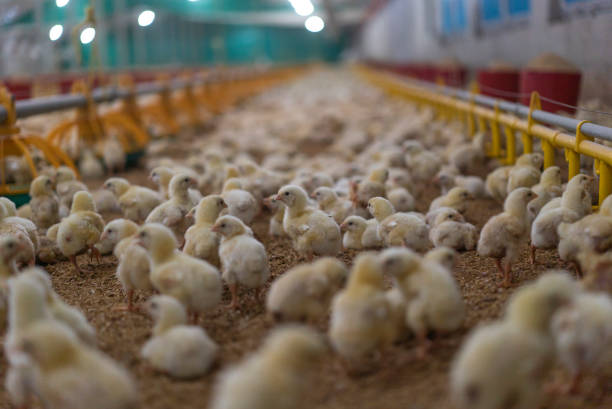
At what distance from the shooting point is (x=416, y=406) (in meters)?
2.22

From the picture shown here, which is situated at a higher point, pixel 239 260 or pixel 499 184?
pixel 239 260

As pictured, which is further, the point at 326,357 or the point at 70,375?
the point at 326,357

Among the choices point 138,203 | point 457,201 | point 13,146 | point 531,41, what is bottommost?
point 457,201

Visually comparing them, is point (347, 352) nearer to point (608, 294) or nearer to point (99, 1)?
point (608, 294)

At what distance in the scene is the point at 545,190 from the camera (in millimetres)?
4031

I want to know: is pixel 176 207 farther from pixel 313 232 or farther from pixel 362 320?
pixel 362 320

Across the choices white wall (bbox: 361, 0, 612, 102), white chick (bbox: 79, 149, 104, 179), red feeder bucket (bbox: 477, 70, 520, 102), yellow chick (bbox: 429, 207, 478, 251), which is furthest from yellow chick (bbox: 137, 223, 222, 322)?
white wall (bbox: 361, 0, 612, 102)

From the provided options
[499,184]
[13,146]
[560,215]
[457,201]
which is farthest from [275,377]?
[13,146]

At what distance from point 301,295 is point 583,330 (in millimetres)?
1011

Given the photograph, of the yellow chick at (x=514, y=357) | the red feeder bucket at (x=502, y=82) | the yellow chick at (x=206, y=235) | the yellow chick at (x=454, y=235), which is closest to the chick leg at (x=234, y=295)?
the yellow chick at (x=206, y=235)

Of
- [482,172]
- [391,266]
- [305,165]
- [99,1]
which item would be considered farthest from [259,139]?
[99,1]

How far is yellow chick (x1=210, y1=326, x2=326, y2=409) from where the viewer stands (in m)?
1.84

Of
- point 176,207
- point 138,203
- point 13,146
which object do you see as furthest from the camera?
point 13,146

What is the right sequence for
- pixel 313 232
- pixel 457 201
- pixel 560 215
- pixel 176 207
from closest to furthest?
pixel 560 215, pixel 313 232, pixel 176 207, pixel 457 201
